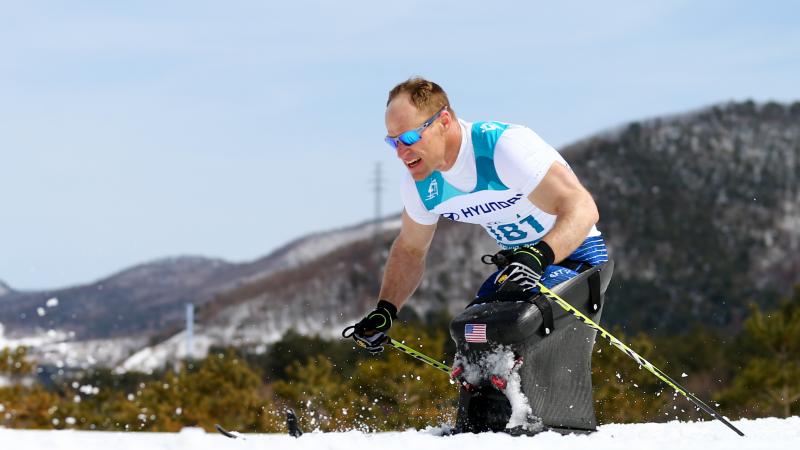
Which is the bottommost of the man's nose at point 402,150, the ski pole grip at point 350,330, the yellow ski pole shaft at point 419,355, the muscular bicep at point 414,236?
the yellow ski pole shaft at point 419,355

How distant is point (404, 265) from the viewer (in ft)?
19.7

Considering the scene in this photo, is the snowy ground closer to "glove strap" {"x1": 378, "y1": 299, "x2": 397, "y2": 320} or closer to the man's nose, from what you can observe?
"glove strap" {"x1": 378, "y1": 299, "x2": 397, "y2": 320}

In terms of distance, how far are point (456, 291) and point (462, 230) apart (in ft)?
63.5

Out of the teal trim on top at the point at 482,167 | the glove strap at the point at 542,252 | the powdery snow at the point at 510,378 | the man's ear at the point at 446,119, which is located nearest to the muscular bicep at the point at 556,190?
the teal trim on top at the point at 482,167

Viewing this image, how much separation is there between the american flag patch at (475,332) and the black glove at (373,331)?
836mm

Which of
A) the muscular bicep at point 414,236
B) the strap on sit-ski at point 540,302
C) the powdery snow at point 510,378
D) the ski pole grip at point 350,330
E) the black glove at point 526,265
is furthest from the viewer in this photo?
the muscular bicep at point 414,236

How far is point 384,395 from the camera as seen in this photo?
100.0 feet

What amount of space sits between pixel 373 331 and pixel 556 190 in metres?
1.38

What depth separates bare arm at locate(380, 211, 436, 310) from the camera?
5.92 meters

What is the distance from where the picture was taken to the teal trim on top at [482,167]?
16.9 feet

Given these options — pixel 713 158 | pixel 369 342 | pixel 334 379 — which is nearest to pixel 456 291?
pixel 713 158

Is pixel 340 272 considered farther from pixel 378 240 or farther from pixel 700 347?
pixel 700 347

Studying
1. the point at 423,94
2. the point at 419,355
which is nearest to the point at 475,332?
the point at 419,355

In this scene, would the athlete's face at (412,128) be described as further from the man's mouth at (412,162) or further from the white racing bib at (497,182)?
the white racing bib at (497,182)
